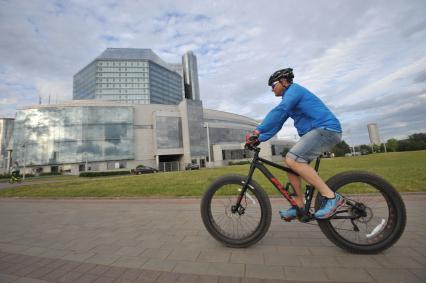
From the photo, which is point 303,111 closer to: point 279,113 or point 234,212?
point 279,113

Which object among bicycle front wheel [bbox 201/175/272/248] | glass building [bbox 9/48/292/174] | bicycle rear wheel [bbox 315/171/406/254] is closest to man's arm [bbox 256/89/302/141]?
bicycle front wheel [bbox 201/175/272/248]

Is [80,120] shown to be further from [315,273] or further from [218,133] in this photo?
[315,273]

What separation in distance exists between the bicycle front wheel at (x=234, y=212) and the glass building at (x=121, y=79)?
104 meters

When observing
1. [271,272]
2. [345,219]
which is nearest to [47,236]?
[271,272]

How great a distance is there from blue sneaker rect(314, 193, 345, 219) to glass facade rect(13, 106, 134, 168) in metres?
56.0

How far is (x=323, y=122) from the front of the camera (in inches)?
105

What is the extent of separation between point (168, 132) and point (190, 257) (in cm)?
5692

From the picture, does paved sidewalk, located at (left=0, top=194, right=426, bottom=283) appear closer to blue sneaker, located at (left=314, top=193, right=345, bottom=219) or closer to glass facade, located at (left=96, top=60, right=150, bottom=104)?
blue sneaker, located at (left=314, top=193, right=345, bottom=219)

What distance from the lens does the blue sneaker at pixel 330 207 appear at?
8.19 feet

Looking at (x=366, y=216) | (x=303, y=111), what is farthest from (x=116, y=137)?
(x=366, y=216)

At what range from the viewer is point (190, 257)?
264cm

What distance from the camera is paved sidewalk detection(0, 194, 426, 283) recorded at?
6.97ft

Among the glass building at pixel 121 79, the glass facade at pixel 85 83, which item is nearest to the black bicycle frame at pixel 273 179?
the glass building at pixel 121 79

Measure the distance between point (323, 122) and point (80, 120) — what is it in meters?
59.9
